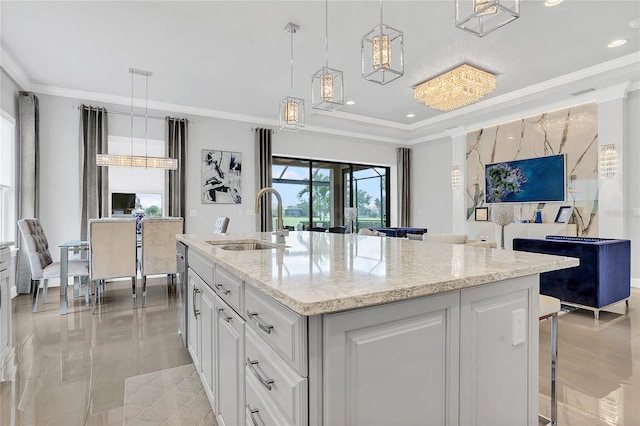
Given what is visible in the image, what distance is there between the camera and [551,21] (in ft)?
10.3

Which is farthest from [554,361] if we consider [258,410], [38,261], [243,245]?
[38,261]

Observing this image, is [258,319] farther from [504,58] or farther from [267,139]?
[267,139]

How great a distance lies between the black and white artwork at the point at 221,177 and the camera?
5789 mm

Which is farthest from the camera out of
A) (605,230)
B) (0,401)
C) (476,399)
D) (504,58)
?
(605,230)

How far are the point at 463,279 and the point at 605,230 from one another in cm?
515

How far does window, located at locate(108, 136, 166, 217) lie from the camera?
5.36 metres

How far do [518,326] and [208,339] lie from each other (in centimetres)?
145

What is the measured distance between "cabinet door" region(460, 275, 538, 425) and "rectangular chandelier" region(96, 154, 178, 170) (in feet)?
14.9

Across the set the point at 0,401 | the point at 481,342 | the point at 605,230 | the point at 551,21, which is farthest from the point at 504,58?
the point at 0,401

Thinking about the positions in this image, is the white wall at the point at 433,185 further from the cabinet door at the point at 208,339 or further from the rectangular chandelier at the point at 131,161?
the cabinet door at the point at 208,339

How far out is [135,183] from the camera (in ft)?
18.8

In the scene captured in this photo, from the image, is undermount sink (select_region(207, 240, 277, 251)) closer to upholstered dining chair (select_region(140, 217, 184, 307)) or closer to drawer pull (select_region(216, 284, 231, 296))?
drawer pull (select_region(216, 284, 231, 296))

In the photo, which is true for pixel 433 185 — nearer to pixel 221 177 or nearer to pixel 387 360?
pixel 221 177

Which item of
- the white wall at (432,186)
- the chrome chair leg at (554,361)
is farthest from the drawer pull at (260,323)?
the white wall at (432,186)
